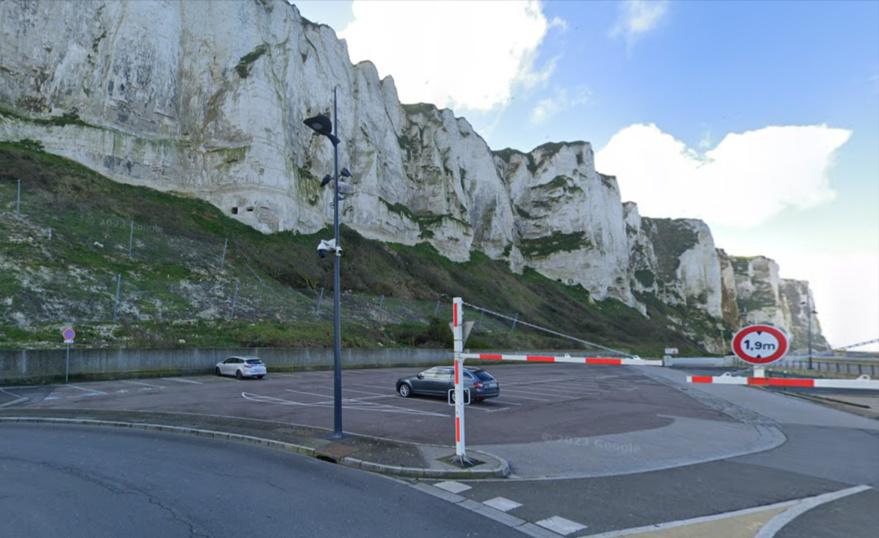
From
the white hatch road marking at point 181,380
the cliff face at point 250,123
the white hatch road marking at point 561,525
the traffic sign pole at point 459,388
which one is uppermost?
the cliff face at point 250,123

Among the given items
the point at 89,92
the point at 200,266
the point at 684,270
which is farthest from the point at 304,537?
the point at 684,270

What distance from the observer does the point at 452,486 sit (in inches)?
293

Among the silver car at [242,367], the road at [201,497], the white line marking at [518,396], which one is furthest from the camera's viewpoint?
the silver car at [242,367]

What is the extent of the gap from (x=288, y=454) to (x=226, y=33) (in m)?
56.0

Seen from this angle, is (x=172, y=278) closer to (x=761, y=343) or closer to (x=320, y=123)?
(x=320, y=123)

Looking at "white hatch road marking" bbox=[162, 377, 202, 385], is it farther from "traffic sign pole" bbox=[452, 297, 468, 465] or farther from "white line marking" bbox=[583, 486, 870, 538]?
"white line marking" bbox=[583, 486, 870, 538]

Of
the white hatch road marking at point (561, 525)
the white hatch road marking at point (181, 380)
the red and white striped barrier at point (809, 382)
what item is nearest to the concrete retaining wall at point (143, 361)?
the white hatch road marking at point (181, 380)

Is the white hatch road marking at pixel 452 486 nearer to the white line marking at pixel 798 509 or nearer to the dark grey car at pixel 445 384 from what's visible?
the white line marking at pixel 798 509

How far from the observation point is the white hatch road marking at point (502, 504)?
253 inches

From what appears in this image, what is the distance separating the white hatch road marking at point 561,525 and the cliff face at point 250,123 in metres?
43.0

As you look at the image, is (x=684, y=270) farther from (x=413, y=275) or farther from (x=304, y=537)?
(x=304, y=537)

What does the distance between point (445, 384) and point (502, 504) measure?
1090cm

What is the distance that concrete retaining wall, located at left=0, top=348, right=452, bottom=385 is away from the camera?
1923 cm

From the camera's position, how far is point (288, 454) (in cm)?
920
